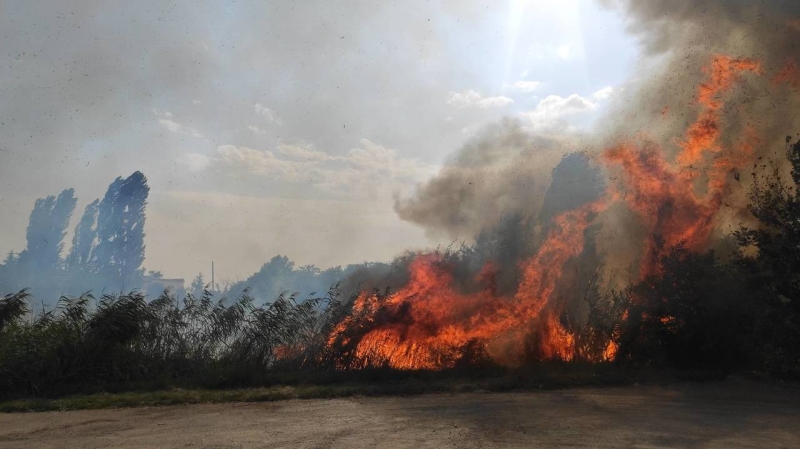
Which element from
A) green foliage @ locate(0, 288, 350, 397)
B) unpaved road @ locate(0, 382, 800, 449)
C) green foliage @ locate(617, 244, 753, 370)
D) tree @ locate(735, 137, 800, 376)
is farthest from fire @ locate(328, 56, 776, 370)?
unpaved road @ locate(0, 382, 800, 449)

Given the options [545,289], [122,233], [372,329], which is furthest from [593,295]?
[122,233]

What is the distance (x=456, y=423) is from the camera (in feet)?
32.6

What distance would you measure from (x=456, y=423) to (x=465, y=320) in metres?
7.24

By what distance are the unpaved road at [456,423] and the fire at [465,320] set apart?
347 centimetres

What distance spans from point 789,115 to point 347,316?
1463 cm

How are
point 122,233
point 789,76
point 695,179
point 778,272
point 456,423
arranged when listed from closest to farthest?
point 456,423
point 778,272
point 789,76
point 695,179
point 122,233

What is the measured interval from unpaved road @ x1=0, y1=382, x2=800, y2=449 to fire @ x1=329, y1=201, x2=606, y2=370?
136 inches

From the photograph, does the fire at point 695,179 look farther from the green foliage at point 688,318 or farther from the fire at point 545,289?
the green foliage at point 688,318

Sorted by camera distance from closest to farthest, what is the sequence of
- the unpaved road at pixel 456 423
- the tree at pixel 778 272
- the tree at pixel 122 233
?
the unpaved road at pixel 456 423 → the tree at pixel 778 272 → the tree at pixel 122 233

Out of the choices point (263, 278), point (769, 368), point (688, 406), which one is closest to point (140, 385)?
point (688, 406)

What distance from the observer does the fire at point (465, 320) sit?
16.2m

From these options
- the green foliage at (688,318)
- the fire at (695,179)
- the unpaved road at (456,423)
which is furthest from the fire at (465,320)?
the unpaved road at (456,423)

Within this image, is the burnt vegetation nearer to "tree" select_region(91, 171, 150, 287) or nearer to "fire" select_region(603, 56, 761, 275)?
"fire" select_region(603, 56, 761, 275)

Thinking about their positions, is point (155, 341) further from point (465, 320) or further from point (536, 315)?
point (536, 315)
